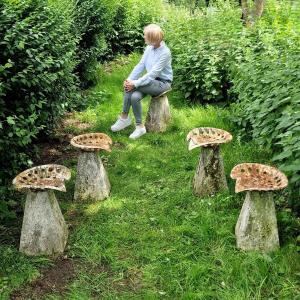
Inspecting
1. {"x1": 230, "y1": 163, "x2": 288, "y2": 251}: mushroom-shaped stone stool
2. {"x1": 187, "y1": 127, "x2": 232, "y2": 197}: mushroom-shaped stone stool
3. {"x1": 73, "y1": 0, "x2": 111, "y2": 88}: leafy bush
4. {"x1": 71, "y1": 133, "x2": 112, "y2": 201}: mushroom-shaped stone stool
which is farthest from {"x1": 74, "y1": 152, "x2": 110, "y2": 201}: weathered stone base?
{"x1": 73, "y1": 0, "x2": 111, "y2": 88}: leafy bush

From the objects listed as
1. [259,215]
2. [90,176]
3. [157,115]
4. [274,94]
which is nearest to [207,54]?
[157,115]

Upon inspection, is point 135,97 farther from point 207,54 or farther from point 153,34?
point 207,54

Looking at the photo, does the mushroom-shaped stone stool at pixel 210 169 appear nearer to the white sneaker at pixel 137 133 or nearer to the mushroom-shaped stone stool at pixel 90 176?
the mushroom-shaped stone stool at pixel 90 176

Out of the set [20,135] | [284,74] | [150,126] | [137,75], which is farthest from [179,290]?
[137,75]

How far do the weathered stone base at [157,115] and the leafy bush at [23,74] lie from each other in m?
1.51

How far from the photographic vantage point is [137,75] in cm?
639

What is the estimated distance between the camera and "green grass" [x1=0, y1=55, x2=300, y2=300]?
3.21 metres

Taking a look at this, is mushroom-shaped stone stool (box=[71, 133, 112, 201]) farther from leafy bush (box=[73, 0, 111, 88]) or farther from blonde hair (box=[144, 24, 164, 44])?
leafy bush (box=[73, 0, 111, 88])

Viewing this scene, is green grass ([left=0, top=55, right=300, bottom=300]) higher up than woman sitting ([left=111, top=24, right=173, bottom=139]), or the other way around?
woman sitting ([left=111, top=24, right=173, bottom=139])

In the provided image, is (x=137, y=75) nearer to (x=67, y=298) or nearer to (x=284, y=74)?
(x=284, y=74)

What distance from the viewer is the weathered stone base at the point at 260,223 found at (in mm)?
3467

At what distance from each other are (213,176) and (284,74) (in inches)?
50.4

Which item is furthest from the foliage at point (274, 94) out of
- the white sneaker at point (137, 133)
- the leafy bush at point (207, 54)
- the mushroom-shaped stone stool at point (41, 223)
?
the mushroom-shaped stone stool at point (41, 223)

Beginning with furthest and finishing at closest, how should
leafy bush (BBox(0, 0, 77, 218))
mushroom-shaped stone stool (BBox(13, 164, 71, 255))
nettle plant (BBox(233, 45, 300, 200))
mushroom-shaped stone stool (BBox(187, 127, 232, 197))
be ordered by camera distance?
mushroom-shaped stone stool (BBox(187, 127, 232, 197))
leafy bush (BBox(0, 0, 77, 218))
mushroom-shaped stone stool (BBox(13, 164, 71, 255))
nettle plant (BBox(233, 45, 300, 200))
